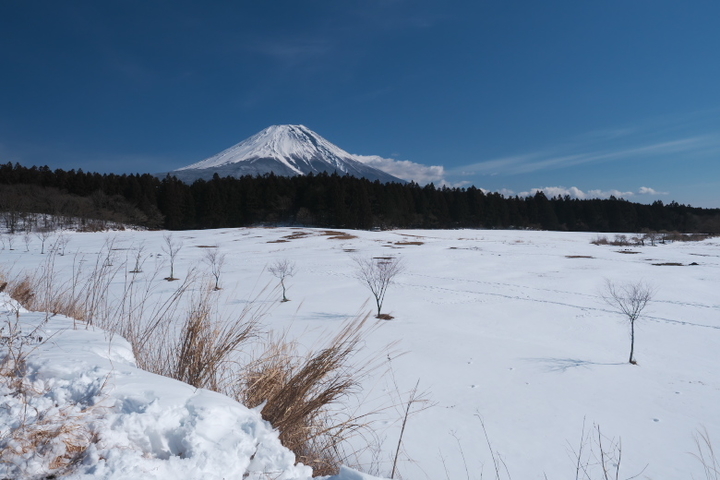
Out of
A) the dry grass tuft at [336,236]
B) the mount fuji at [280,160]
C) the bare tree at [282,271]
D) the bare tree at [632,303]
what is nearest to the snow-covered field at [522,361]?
the bare tree at [632,303]

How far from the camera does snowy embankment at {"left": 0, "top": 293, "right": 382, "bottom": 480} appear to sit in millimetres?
938

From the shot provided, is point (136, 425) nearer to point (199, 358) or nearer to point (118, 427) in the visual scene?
point (118, 427)

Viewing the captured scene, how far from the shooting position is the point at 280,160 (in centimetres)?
16988

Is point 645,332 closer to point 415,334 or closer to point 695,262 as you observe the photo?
point 415,334

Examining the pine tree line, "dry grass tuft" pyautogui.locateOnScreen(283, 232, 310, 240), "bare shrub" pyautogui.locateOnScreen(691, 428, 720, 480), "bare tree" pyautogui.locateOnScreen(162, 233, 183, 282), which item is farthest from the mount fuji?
"bare shrub" pyautogui.locateOnScreen(691, 428, 720, 480)

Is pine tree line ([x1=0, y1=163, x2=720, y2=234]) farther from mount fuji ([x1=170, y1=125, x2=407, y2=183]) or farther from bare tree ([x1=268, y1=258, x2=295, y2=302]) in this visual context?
mount fuji ([x1=170, y1=125, x2=407, y2=183])

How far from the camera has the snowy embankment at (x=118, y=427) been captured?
94cm

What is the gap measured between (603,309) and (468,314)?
6073 millimetres

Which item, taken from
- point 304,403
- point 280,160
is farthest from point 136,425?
point 280,160

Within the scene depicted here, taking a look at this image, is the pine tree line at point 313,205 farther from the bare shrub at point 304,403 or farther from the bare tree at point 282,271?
the bare shrub at point 304,403

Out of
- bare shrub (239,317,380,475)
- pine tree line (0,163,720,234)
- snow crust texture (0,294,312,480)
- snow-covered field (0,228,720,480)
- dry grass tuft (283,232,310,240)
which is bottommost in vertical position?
snow-covered field (0,228,720,480)

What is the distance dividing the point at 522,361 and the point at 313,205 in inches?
2134

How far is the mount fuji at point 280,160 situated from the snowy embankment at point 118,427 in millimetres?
156896

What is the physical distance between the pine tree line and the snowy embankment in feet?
177
